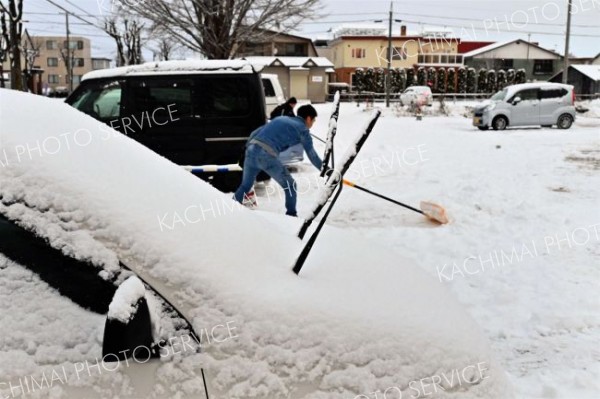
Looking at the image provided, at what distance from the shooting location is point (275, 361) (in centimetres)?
166

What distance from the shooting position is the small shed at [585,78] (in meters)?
43.8

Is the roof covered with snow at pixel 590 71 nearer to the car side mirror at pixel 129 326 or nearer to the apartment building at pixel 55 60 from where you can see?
the car side mirror at pixel 129 326

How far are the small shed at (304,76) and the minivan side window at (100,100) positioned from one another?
37829 millimetres

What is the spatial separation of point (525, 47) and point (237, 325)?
63.5 meters

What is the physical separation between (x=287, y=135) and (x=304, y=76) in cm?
4150

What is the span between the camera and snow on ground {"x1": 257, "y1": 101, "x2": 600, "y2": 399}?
12.5 feet

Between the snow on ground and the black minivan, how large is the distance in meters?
1.19

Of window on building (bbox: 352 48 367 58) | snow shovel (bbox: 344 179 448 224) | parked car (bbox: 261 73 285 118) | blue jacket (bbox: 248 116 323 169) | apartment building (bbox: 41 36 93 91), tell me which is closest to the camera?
blue jacket (bbox: 248 116 323 169)

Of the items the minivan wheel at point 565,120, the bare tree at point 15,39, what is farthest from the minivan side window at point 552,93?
the bare tree at point 15,39

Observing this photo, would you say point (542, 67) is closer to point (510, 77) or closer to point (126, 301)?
→ point (510, 77)

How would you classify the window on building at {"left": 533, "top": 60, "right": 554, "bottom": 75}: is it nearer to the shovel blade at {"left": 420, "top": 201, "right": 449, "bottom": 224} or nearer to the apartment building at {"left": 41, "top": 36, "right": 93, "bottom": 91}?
the shovel blade at {"left": 420, "top": 201, "right": 449, "bottom": 224}

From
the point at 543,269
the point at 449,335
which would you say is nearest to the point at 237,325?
the point at 449,335

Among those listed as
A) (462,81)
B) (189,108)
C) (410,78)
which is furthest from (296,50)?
(189,108)

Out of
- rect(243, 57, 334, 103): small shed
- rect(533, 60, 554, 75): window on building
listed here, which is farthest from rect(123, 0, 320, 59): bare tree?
rect(533, 60, 554, 75): window on building
